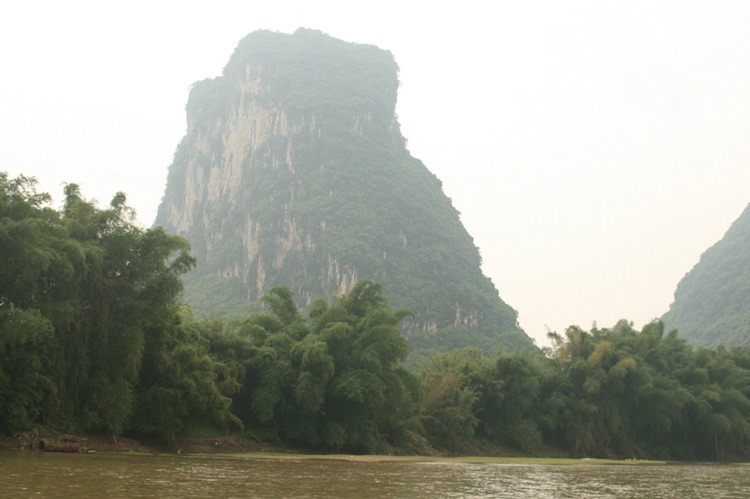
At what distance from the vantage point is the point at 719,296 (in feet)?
449

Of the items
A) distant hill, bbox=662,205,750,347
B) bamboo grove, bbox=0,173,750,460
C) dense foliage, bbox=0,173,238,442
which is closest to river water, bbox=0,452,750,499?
dense foliage, bbox=0,173,238,442

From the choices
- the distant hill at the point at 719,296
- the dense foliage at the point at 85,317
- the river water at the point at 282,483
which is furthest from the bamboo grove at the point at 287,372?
the distant hill at the point at 719,296

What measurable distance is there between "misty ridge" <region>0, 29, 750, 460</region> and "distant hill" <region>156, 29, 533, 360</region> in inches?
20.1

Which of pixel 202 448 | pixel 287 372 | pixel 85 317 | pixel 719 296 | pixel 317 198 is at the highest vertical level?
pixel 317 198

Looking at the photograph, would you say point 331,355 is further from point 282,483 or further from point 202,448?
point 282,483

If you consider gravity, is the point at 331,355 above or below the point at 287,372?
above

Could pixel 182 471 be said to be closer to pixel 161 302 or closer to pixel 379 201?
pixel 161 302

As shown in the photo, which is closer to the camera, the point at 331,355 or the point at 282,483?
the point at 282,483

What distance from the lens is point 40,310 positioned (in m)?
23.2

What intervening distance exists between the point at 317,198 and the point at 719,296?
Answer: 76.6 metres

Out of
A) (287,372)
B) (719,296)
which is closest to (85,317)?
(287,372)

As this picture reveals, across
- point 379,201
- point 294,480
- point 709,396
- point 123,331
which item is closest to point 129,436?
point 123,331

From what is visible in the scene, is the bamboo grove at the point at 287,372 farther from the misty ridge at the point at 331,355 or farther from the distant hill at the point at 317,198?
the distant hill at the point at 317,198

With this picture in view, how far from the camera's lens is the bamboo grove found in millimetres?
23312
